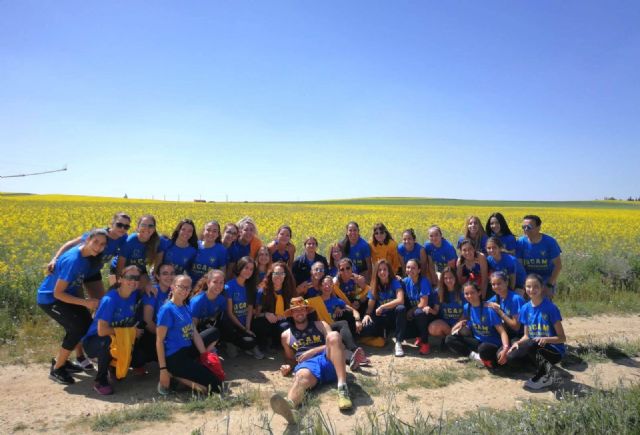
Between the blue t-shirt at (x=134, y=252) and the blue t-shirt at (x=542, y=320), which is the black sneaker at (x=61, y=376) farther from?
the blue t-shirt at (x=542, y=320)

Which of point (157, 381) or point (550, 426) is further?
point (157, 381)

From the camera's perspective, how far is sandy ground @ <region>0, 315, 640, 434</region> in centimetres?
367

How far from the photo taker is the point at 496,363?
16.2 ft


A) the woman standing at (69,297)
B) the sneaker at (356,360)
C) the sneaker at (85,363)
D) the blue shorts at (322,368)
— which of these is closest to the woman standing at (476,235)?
the sneaker at (356,360)

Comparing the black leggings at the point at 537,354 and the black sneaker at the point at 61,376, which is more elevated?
the black leggings at the point at 537,354

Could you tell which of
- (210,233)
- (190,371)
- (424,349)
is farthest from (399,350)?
(210,233)

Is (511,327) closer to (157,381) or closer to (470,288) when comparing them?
(470,288)

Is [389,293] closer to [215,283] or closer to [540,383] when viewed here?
[540,383]

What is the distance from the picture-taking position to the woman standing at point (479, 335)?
16.1ft

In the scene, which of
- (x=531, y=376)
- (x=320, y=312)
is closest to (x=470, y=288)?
(x=531, y=376)

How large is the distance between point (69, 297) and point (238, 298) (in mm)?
2033

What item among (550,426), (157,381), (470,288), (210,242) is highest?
(210,242)

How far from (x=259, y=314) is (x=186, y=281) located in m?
1.54

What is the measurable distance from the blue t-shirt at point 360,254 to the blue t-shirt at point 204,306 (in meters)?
2.57
